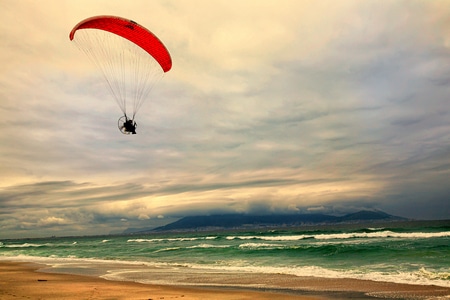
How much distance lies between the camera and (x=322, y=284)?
12016 mm

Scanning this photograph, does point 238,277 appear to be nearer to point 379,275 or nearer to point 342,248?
point 379,275

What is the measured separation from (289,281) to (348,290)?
2.73 m

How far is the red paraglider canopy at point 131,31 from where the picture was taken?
15.6 m

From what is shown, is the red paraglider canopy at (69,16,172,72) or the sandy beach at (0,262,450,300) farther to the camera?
the red paraglider canopy at (69,16,172,72)

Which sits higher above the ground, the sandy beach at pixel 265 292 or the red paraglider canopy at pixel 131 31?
the red paraglider canopy at pixel 131 31

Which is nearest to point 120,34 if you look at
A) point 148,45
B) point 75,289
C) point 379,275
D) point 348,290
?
point 148,45

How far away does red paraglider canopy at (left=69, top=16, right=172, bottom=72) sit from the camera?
51.3 ft

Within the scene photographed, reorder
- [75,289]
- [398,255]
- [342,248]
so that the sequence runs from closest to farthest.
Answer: [75,289] → [398,255] → [342,248]

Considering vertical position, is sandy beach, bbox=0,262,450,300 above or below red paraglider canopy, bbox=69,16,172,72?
below

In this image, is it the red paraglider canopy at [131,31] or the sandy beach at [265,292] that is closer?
the sandy beach at [265,292]

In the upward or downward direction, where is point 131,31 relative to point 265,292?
upward

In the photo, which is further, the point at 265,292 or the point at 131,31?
the point at 131,31

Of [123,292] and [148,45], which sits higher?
[148,45]

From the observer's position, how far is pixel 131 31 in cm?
1656
